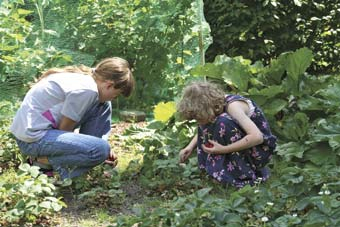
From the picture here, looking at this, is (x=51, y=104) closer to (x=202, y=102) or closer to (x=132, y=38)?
(x=202, y=102)

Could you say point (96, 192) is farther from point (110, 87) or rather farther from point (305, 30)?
point (305, 30)

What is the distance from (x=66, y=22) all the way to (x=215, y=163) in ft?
11.1

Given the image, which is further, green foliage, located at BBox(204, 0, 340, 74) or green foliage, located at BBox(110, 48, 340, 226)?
green foliage, located at BBox(204, 0, 340, 74)

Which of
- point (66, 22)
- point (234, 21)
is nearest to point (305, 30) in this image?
point (234, 21)

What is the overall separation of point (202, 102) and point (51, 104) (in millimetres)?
995


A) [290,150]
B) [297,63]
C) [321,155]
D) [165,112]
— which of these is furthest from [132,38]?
[321,155]

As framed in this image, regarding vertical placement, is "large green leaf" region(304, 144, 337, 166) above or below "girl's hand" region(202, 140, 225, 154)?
below

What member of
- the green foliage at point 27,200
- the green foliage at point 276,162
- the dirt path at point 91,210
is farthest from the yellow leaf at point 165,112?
the green foliage at point 27,200

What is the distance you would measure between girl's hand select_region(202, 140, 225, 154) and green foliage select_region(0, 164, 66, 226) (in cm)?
104

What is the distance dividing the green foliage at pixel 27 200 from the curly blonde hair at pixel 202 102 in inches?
38.6

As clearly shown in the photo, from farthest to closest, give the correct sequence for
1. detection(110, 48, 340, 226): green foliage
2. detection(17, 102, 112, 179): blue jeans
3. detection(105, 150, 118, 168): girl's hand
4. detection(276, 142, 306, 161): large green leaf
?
1. detection(105, 150, 118, 168): girl's hand
2. detection(276, 142, 306, 161): large green leaf
3. detection(17, 102, 112, 179): blue jeans
4. detection(110, 48, 340, 226): green foliage

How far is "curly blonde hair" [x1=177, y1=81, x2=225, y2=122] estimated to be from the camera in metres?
4.30

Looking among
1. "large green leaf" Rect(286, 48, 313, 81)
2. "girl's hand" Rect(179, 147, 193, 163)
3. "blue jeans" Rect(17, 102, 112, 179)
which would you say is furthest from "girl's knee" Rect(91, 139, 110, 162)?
"large green leaf" Rect(286, 48, 313, 81)

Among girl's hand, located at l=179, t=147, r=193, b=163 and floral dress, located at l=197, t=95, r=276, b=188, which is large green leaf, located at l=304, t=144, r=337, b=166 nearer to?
floral dress, located at l=197, t=95, r=276, b=188
